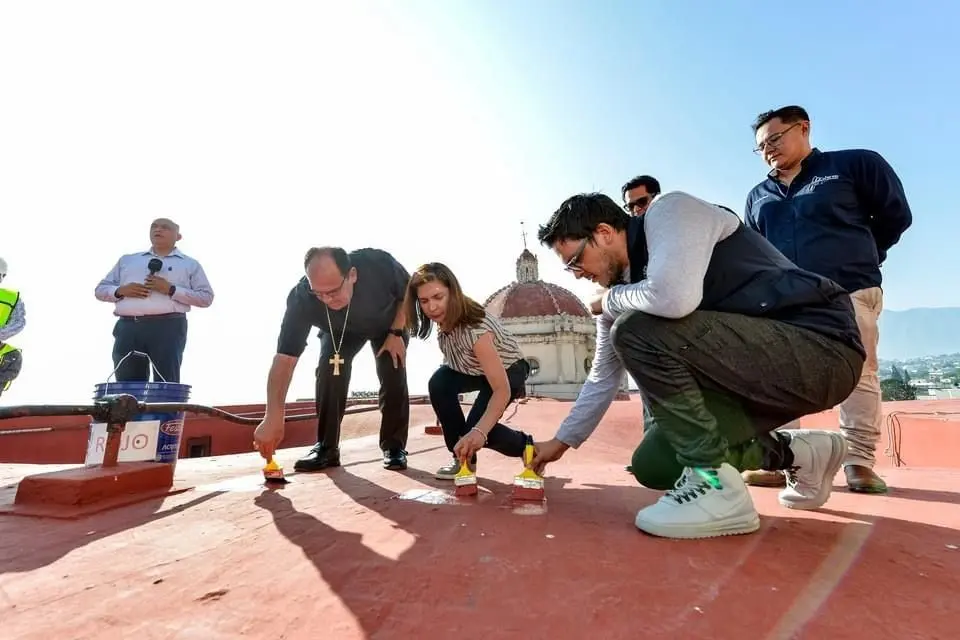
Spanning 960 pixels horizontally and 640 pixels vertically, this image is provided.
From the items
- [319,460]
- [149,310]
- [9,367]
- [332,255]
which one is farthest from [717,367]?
[9,367]

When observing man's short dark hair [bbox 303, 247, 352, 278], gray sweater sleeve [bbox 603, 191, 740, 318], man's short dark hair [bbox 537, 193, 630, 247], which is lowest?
gray sweater sleeve [bbox 603, 191, 740, 318]

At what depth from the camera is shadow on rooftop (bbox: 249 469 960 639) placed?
991mm

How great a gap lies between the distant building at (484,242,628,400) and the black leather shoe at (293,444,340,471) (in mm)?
27011

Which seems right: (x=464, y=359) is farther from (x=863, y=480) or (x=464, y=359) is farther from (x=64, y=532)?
(x=863, y=480)

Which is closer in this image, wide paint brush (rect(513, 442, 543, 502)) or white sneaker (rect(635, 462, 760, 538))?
white sneaker (rect(635, 462, 760, 538))

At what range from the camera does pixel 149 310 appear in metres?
4.14

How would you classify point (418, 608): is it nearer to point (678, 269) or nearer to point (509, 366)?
point (678, 269)

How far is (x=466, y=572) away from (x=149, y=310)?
3.97 metres

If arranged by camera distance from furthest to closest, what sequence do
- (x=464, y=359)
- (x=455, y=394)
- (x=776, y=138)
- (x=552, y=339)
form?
1. (x=552, y=339)
2. (x=455, y=394)
3. (x=464, y=359)
4. (x=776, y=138)

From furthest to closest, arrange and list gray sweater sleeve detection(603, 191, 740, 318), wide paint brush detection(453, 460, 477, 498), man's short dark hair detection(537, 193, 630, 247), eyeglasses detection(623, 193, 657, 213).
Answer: eyeglasses detection(623, 193, 657, 213), wide paint brush detection(453, 460, 477, 498), man's short dark hair detection(537, 193, 630, 247), gray sweater sleeve detection(603, 191, 740, 318)

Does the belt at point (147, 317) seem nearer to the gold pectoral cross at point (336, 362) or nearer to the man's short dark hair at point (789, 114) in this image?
the gold pectoral cross at point (336, 362)

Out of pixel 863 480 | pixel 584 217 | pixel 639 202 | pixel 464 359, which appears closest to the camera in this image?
pixel 584 217

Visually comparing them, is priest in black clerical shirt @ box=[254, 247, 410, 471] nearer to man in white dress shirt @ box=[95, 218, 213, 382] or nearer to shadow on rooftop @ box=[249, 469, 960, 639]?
man in white dress shirt @ box=[95, 218, 213, 382]

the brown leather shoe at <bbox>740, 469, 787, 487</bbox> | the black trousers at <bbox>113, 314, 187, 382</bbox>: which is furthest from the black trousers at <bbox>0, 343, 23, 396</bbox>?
the brown leather shoe at <bbox>740, 469, 787, 487</bbox>
